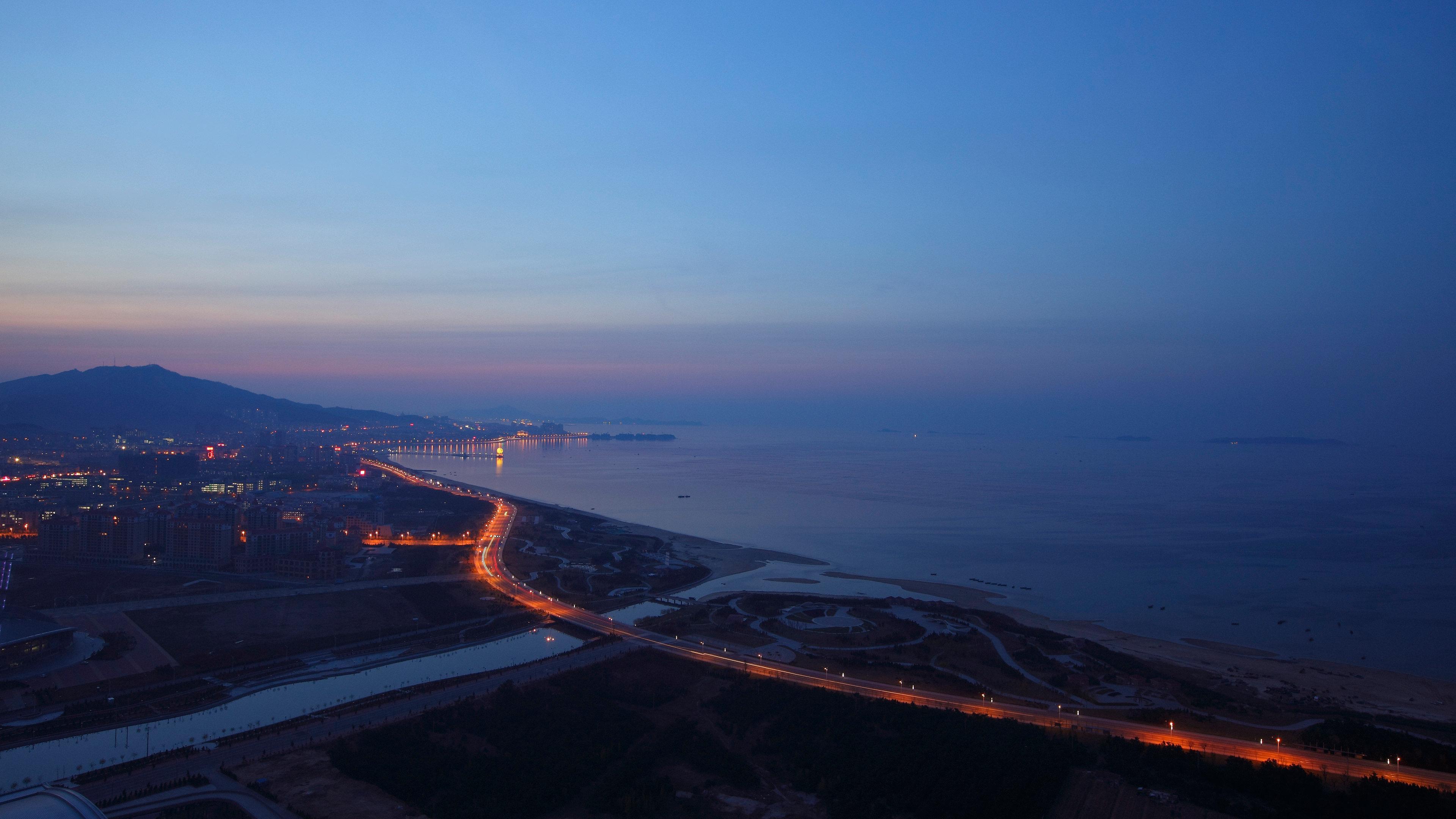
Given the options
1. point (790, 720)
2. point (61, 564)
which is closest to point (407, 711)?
point (790, 720)

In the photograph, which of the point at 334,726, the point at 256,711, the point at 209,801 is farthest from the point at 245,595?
the point at 209,801

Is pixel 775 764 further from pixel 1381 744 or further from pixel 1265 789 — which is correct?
pixel 1381 744

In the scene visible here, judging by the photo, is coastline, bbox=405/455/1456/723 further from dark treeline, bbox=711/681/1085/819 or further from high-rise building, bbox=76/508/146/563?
high-rise building, bbox=76/508/146/563

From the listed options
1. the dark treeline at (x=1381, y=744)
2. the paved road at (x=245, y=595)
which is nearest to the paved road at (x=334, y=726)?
the paved road at (x=245, y=595)

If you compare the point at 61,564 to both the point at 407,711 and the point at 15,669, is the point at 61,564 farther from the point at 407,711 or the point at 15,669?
the point at 407,711

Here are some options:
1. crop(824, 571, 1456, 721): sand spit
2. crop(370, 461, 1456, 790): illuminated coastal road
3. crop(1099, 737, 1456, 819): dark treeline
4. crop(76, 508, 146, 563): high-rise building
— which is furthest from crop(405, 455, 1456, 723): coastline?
crop(76, 508, 146, 563): high-rise building

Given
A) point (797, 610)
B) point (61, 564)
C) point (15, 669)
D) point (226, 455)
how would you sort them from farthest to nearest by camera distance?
point (226, 455)
point (61, 564)
point (797, 610)
point (15, 669)
